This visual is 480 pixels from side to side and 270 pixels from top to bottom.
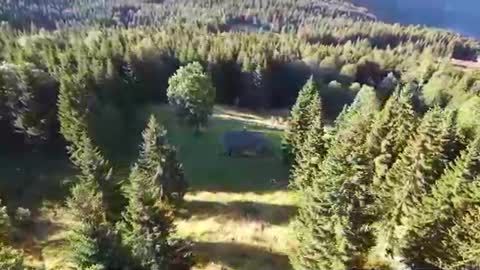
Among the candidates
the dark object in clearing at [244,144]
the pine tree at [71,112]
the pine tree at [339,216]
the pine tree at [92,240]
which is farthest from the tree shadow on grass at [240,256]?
the dark object in clearing at [244,144]

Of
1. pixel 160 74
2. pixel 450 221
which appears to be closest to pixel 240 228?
pixel 450 221

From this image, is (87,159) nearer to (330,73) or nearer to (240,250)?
(240,250)

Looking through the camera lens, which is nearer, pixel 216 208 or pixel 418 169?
pixel 418 169

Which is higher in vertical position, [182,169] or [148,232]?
[148,232]

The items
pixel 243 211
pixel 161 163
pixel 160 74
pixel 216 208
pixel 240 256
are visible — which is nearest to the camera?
pixel 240 256

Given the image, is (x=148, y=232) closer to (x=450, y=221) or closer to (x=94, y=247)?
(x=94, y=247)

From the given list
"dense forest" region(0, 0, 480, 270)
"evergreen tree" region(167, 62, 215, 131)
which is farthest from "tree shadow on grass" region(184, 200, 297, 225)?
"evergreen tree" region(167, 62, 215, 131)

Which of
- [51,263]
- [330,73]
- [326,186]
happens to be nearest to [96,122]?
[51,263]

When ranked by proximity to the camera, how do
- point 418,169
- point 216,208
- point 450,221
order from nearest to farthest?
point 450,221
point 418,169
point 216,208
